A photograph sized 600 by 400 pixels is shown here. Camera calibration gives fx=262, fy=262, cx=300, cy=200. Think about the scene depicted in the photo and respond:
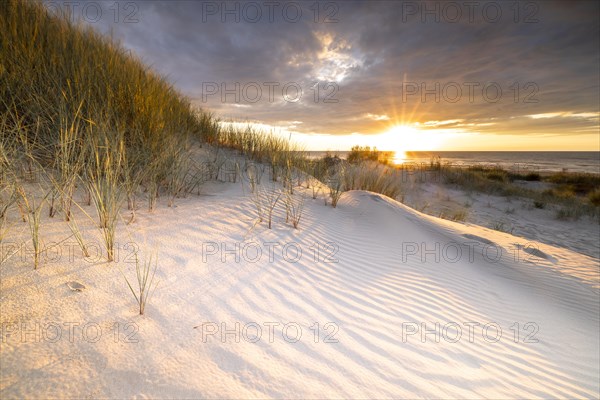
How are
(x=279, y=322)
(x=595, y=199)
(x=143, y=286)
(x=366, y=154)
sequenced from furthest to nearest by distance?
(x=366, y=154) → (x=595, y=199) → (x=279, y=322) → (x=143, y=286)

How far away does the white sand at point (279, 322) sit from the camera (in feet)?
3.98

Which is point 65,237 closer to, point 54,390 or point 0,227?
point 0,227

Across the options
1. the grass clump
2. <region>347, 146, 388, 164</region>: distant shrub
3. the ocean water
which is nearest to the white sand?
the grass clump

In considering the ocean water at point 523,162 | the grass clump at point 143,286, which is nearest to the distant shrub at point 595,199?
the ocean water at point 523,162

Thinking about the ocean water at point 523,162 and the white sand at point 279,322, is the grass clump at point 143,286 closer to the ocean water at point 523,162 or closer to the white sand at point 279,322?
the white sand at point 279,322

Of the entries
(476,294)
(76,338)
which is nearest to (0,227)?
(76,338)

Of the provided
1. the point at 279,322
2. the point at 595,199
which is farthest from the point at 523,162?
the point at 279,322

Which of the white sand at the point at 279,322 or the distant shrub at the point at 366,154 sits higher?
the distant shrub at the point at 366,154

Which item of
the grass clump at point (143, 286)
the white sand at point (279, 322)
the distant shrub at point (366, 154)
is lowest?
the white sand at point (279, 322)

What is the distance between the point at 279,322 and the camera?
1770mm

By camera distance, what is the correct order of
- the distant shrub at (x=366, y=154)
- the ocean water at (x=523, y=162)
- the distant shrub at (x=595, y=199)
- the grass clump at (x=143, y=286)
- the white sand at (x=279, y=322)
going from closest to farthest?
1. the white sand at (x=279, y=322)
2. the grass clump at (x=143, y=286)
3. the distant shrub at (x=595, y=199)
4. the distant shrub at (x=366, y=154)
5. the ocean water at (x=523, y=162)

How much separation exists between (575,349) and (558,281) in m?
1.72

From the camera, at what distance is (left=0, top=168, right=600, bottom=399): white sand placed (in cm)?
121

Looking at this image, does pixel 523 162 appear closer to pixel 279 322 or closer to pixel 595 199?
pixel 595 199
